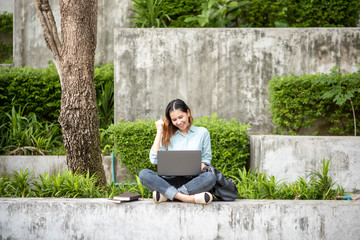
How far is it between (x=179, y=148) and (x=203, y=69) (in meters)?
3.13

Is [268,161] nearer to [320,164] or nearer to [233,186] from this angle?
[320,164]

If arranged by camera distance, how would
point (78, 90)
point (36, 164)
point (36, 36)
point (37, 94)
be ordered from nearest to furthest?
1. point (78, 90)
2. point (36, 164)
3. point (37, 94)
4. point (36, 36)

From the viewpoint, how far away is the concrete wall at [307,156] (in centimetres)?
545

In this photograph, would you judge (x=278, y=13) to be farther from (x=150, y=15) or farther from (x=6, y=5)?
(x=6, y=5)

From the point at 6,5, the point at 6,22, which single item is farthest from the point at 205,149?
the point at 6,5

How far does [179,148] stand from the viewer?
14.5 ft

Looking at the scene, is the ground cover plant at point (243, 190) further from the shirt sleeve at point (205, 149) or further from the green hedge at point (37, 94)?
the green hedge at point (37, 94)

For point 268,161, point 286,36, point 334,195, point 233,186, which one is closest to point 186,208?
point 233,186

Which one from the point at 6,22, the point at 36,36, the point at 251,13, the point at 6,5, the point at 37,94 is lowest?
the point at 37,94

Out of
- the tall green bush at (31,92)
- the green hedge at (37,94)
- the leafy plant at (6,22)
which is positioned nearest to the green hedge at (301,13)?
the green hedge at (37,94)

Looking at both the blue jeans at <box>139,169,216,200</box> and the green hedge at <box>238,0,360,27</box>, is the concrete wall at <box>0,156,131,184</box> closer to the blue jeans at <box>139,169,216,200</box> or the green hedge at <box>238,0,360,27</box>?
the blue jeans at <box>139,169,216,200</box>

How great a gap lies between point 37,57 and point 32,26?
730 mm

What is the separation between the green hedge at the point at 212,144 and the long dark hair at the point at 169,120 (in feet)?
5.90

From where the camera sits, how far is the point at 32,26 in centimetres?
977
